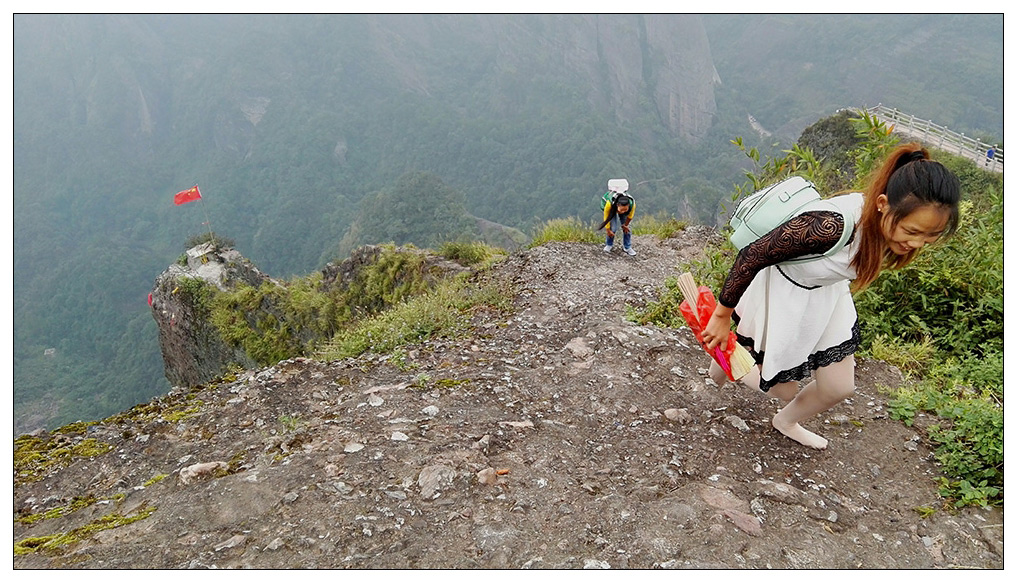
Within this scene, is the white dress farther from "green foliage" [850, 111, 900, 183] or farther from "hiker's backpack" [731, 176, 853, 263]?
"green foliage" [850, 111, 900, 183]

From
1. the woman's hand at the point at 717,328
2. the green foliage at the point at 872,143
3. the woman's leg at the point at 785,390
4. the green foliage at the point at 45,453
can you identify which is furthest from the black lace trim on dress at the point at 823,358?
the green foliage at the point at 45,453

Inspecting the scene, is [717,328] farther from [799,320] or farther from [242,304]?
[242,304]

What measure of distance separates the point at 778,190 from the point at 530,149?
8691cm

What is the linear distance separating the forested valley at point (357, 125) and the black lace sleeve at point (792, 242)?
94.9ft

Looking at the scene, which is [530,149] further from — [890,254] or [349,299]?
[890,254]

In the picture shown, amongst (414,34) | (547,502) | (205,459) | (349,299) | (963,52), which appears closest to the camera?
(547,502)

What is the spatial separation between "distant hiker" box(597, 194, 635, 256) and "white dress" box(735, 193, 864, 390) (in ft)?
19.1

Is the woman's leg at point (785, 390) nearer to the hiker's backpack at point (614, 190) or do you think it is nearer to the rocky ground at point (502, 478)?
the rocky ground at point (502, 478)

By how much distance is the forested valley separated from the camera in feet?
161

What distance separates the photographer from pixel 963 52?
201 ft

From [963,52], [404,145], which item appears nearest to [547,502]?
[963,52]

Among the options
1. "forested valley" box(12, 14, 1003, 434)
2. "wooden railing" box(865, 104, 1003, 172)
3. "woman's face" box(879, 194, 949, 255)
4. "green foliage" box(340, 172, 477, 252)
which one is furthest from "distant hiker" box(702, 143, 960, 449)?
"green foliage" box(340, 172, 477, 252)
